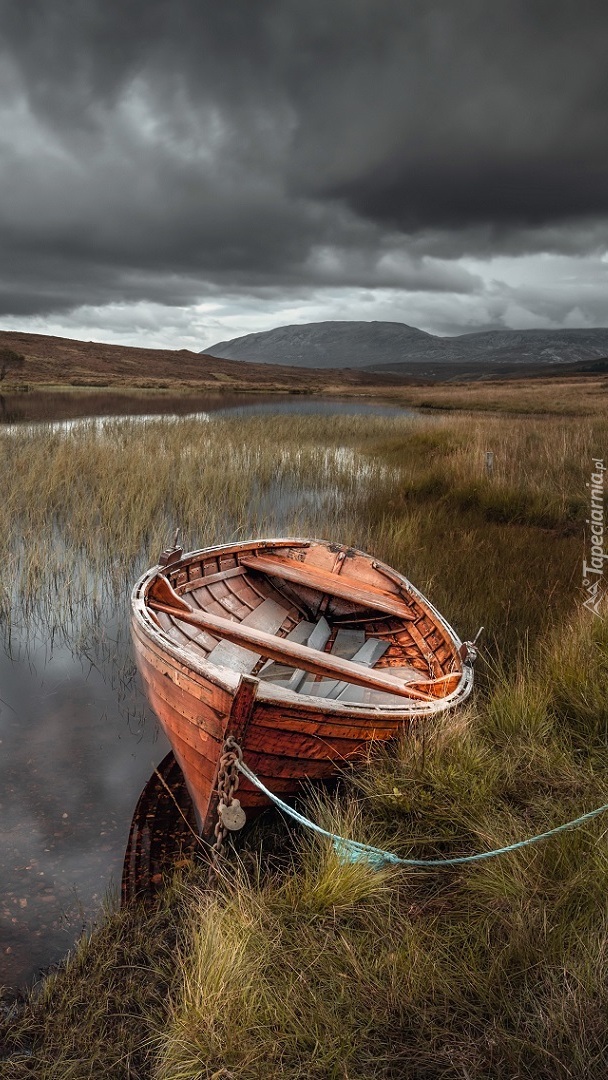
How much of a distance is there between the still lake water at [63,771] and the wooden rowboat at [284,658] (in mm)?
758

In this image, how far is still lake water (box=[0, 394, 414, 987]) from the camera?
3.41 metres

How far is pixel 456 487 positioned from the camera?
1198cm

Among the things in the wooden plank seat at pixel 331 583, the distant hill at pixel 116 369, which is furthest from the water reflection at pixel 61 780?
the distant hill at pixel 116 369

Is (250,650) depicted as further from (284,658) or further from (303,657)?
(303,657)

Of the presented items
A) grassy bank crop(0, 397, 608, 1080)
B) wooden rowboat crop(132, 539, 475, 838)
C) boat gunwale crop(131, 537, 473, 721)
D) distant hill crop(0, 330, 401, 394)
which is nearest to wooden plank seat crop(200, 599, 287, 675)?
wooden rowboat crop(132, 539, 475, 838)

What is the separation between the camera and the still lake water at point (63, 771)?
341 centimetres

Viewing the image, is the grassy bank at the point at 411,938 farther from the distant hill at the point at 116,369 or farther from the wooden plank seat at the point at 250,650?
the distant hill at the point at 116,369

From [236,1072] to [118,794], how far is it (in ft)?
8.56

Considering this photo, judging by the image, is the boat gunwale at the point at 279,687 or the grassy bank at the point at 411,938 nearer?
the grassy bank at the point at 411,938

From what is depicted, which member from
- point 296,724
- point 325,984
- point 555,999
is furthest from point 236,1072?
point 296,724

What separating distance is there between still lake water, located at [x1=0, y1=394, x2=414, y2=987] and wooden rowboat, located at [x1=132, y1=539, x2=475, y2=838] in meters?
0.76

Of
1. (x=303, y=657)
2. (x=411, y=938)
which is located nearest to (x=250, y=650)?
(x=303, y=657)

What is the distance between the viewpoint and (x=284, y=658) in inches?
176

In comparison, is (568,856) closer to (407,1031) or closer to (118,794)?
(407,1031)
